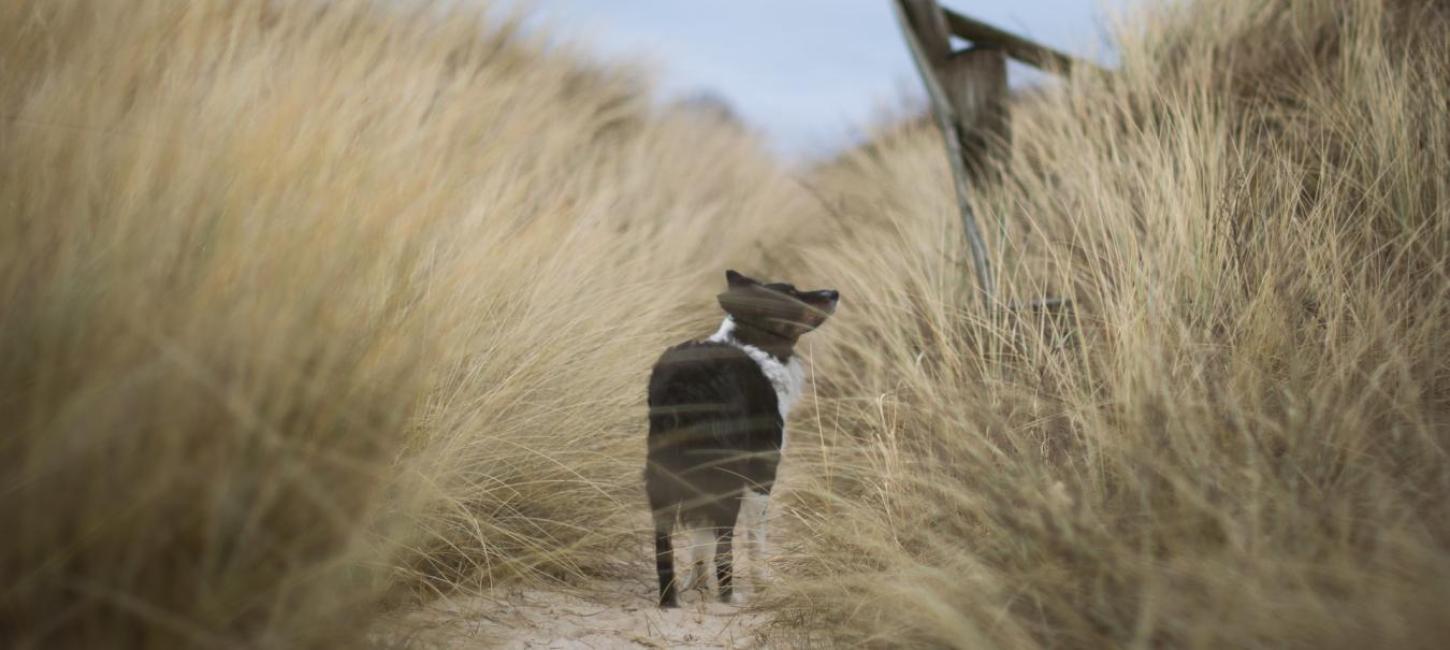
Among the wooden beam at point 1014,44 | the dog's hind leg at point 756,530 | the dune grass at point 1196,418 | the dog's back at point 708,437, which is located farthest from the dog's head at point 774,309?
the wooden beam at point 1014,44

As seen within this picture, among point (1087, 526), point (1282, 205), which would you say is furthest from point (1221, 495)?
point (1282, 205)

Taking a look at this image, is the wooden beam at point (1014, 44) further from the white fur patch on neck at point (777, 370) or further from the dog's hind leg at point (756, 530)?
the dog's hind leg at point (756, 530)

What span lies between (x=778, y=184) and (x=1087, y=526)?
194 inches

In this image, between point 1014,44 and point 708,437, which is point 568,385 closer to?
point 708,437

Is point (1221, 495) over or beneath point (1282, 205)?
beneath

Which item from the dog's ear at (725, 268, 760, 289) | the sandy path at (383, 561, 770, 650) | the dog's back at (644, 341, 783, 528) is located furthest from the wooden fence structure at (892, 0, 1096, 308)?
the sandy path at (383, 561, 770, 650)

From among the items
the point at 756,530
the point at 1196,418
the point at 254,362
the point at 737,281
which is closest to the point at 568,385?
the point at 737,281

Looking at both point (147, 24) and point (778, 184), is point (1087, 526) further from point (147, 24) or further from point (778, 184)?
point (778, 184)

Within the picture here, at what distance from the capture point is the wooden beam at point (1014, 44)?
3309 millimetres

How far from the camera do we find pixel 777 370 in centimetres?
185

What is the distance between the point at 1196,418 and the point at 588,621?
1.13 m

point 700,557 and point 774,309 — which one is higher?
point 774,309

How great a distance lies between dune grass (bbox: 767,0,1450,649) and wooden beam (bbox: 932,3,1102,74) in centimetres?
69

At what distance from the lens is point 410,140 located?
2127mm
